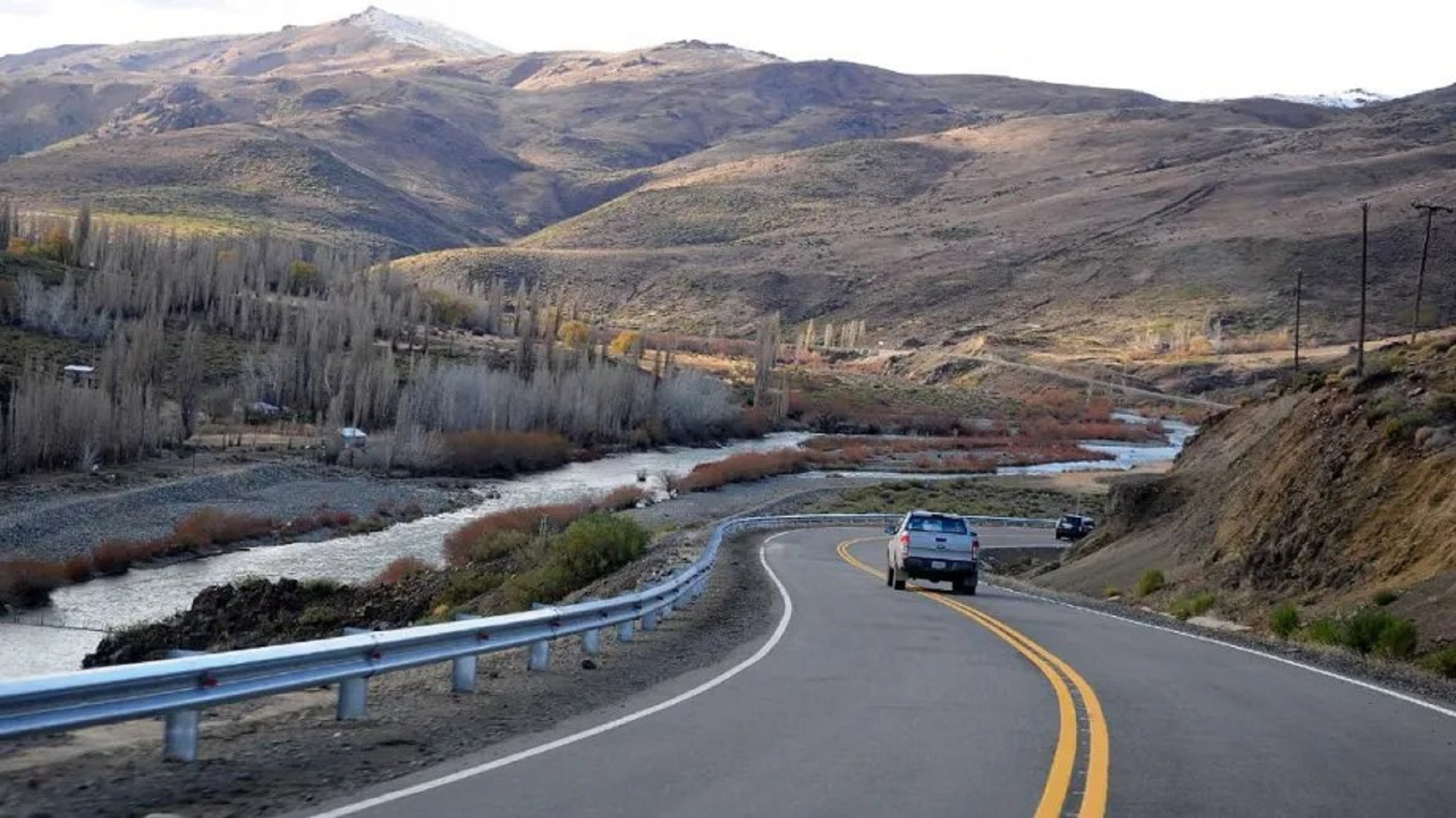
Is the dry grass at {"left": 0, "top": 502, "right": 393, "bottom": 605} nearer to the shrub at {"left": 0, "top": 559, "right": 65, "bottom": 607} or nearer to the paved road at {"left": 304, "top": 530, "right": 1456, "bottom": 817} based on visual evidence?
the shrub at {"left": 0, "top": 559, "right": 65, "bottom": 607}

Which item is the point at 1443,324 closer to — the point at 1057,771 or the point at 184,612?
the point at 184,612

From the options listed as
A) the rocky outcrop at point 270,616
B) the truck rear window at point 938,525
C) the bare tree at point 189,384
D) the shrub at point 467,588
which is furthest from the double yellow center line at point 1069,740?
the bare tree at point 189,384

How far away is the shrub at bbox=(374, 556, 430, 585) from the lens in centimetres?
4241

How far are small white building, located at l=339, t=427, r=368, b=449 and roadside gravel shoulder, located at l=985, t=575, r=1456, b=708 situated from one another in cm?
5125

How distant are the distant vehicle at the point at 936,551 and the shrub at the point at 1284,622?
21.4ft

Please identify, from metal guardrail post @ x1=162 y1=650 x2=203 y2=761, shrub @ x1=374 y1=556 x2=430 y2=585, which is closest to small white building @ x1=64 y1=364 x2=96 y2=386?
shrub @ x1=374 y1=556 x2=430 y2=585

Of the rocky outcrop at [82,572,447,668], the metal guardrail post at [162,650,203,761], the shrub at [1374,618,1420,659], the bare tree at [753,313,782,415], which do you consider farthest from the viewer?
the bare tree at [753,313,782,415]

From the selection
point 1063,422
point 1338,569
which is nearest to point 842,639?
point 1338,569

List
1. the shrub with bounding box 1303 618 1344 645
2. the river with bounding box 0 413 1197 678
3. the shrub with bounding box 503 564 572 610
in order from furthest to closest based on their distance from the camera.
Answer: the river with bounding box 0 413 1197 678, the shrub with bounding box 503 564 572 610, the shrub with bounding box 1303 618 1344 645

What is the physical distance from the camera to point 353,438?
77312 mm

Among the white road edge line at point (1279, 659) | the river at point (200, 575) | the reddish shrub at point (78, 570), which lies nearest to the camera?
the white road edge line at point (1279, 659)

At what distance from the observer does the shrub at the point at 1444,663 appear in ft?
59.6

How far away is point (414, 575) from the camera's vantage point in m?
41.1

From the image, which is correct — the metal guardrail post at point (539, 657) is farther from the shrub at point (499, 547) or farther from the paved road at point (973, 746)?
the shrub at point (499, 547)
